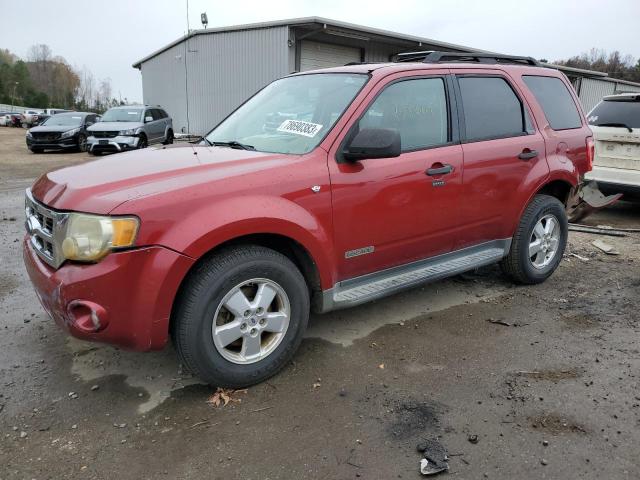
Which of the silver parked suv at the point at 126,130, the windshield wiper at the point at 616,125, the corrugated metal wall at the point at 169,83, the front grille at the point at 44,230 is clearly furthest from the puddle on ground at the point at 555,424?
the corrugated metal wall at the point at 169,83

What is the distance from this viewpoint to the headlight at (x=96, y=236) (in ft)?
8.14

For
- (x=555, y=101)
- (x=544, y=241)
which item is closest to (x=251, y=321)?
(x=544, y=241)

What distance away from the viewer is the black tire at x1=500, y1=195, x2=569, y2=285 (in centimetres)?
439

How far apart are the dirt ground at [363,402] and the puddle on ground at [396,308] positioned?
0.07 feet

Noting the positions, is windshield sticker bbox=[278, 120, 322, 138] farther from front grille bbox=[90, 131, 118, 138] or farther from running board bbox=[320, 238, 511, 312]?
front grille bbox=[90, 131, 118, 138]

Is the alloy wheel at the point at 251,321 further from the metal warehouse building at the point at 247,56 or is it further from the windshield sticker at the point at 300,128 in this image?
the metal warehouse building at the point at 247,56

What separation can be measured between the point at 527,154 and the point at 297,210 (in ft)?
7.48

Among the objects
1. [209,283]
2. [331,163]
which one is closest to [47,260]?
[209,283]

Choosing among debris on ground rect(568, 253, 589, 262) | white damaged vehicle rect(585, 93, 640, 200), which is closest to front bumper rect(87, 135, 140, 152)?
white damaged vehicle rect(585, 93, 640, 200)

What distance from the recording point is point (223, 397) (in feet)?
9.52

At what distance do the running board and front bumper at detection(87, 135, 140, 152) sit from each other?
524 inches

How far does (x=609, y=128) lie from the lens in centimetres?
711

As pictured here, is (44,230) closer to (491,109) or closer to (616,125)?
(491,109)

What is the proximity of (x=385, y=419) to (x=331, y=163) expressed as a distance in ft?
4.94
